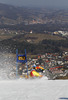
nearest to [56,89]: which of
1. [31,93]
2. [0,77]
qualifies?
[31,93]

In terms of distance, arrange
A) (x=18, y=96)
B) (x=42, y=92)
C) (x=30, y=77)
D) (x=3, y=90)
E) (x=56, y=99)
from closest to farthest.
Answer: (x=56, y=99)
(x=18, y=96)
(x=42, y=92)
(x=3, y=90)
(x=30, y=77)

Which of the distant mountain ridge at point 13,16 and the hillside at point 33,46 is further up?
the hillside at point 33,46

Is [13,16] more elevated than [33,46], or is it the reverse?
[33,46]

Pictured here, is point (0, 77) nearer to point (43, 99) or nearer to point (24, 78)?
point (24, 78)

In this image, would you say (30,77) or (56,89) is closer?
(56,89)

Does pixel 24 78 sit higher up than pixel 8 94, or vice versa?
pixel 8 94

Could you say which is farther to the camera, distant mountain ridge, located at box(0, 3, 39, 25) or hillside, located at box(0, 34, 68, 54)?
distant mountain ridge, located at box(0, 3, 39, 25)

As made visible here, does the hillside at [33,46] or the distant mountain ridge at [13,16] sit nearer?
the hillside at [33,46]

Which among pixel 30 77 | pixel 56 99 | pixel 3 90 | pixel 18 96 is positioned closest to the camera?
pixel 56 99

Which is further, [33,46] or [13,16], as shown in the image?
[13,16]

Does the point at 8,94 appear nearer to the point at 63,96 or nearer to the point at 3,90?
the point at 3,90

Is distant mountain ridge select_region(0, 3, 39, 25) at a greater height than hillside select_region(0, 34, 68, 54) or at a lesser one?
lesser
